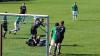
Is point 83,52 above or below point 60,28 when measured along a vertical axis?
below

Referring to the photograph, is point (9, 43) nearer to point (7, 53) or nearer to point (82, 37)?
point (7, 53)

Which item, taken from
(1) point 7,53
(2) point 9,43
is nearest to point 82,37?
(2) point 9,43

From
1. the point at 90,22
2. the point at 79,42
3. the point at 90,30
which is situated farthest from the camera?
the point at 90,22

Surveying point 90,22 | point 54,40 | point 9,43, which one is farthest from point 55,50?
point 90,22

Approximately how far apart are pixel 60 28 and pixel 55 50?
116cm

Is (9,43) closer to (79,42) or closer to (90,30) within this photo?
(79,42)

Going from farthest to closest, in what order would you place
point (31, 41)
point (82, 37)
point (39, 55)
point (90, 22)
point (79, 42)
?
point (90, 22)
point (82, 37)
point (79, 42)
point (31, 41)
point (39, 55)

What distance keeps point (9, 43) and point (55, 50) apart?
12.0 ft

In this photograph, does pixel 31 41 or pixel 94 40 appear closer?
pixel 31 41

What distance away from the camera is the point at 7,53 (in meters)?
21.6

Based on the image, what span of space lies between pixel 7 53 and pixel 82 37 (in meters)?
7.85

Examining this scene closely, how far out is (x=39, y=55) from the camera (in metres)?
20.9

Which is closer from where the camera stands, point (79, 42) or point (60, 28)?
point (60, 28)

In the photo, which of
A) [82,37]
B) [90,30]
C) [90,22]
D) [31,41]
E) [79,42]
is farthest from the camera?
[90,22]
